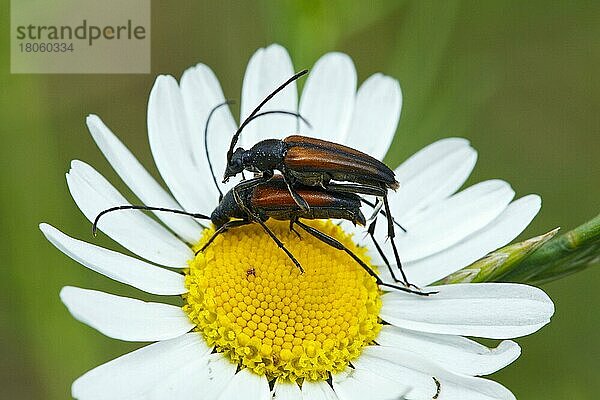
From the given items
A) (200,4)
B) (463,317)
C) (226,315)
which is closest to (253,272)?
(226,315)

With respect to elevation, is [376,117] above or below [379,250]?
above

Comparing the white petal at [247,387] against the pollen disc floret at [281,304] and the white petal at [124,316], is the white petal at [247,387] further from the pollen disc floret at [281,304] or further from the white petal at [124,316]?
the white petal at [124,316]

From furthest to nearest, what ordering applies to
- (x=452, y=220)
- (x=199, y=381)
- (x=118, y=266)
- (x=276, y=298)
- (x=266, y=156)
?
1. (x=452, y=220)
2. (x=266, y=156)
3. (x=276, y=298)
4. (x=118, y=266)
5. (x=199, y=381)

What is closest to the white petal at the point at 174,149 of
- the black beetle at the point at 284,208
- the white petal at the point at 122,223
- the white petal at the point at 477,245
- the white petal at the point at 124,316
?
the white petal at the point at 122,223

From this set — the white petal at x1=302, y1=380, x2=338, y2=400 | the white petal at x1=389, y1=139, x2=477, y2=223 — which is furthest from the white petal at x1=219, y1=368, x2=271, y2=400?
the white petal at x1=389, y1=139, x2=477, y2=223

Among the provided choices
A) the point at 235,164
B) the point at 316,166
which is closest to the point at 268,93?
the point at 235,164

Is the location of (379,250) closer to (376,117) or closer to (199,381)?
(199,381)
